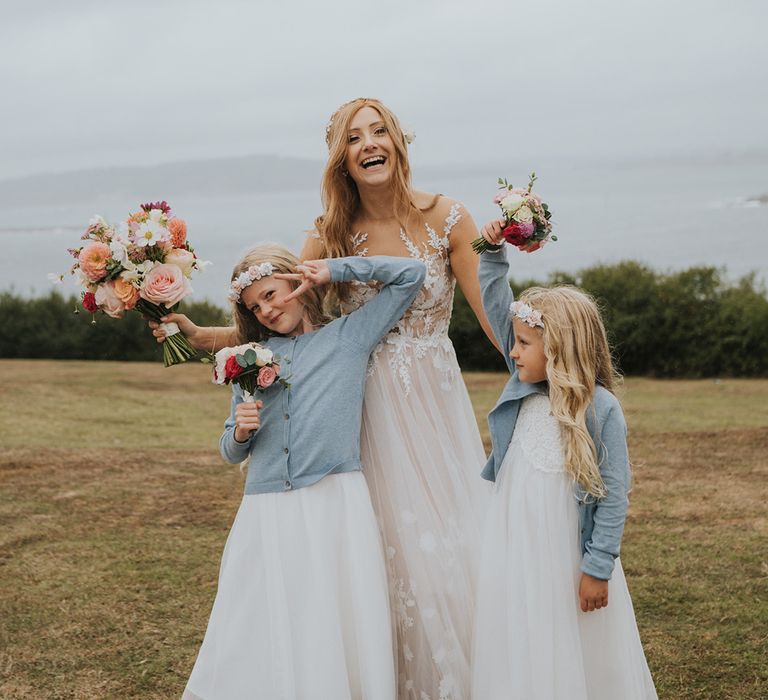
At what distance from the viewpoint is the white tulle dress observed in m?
3.19

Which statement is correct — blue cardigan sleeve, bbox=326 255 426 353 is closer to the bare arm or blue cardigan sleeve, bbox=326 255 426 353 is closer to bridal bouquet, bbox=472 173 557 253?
the bare arm

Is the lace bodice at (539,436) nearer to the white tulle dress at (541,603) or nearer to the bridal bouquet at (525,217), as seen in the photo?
the white tulle dress at (541,603)

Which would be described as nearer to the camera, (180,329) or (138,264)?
(138,264)

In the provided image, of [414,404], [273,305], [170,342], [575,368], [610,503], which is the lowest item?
[610,503]

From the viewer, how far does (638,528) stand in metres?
6.65

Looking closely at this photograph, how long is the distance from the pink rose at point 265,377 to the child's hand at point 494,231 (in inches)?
32.7

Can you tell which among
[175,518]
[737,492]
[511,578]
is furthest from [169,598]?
[737,492]

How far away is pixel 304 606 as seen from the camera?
3395mm

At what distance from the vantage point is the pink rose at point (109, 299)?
11.2 ft

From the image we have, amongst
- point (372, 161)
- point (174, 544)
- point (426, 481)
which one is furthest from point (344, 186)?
point (174, 544)

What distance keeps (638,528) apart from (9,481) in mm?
4869

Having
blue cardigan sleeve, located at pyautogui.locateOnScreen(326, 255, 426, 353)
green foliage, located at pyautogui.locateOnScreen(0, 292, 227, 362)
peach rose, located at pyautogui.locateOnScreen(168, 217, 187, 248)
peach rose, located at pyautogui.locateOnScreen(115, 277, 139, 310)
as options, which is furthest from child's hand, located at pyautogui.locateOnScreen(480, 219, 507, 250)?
green foliage, located at pyautogui.locateOnScreen(0, 292, 227, 362)

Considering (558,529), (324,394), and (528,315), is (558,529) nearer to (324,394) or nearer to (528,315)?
(528,315)

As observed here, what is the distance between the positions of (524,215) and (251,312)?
110cm
